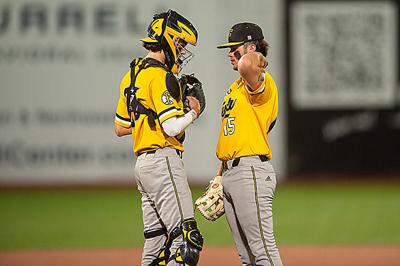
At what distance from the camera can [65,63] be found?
528 inches

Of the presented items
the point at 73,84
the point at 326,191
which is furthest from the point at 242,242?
the point at 73,84

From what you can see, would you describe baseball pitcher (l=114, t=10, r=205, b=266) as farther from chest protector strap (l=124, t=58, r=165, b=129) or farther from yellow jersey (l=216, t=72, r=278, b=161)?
yellow jersey (l=216, t=72, r=278, b=161)

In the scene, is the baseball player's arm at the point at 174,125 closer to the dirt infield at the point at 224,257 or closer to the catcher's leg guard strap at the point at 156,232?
the catcher's leg guard strap at the point at 156,232

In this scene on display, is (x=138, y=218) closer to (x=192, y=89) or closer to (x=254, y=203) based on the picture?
(x=192, y=89)

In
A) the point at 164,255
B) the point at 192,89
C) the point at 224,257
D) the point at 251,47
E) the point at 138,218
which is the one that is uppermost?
the point at 251,47

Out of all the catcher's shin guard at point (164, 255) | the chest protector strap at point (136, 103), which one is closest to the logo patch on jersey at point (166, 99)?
the chest protector strap at point (136, 103)

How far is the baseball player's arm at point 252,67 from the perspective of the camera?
4695 millimetres

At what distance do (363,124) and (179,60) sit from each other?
9.09m

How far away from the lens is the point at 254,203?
497cm

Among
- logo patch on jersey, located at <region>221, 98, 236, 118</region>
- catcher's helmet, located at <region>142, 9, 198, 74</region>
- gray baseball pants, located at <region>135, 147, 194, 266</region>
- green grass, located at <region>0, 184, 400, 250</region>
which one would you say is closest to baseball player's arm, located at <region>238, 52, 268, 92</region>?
logo patch on jersey, located at <region>221, 98, 236, 118</region>

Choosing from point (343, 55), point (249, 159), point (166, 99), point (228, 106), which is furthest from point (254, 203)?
point (343, 55)

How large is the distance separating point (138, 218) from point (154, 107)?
549 centimetres

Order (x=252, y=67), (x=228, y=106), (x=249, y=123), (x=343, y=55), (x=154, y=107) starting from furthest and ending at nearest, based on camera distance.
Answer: (x=343, y=55) < (x=228, y=106) < (x=249, y=123) < (x=154, y=107) < (x=252, y=67)

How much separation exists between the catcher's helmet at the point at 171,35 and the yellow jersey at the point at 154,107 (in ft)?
0.51
